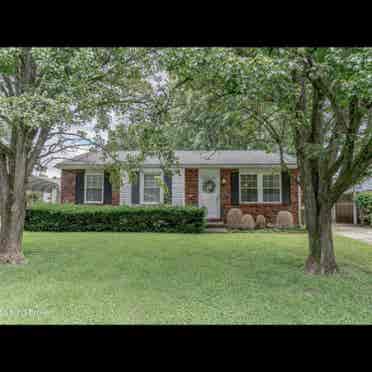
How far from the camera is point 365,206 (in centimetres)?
1250

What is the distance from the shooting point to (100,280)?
14.3 ft

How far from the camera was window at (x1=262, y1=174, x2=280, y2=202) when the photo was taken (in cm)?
1196

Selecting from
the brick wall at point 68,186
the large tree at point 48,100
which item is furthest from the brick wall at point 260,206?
the brick wall at point 68,186

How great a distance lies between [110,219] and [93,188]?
243 cm

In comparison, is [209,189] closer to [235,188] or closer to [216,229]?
[235,188]

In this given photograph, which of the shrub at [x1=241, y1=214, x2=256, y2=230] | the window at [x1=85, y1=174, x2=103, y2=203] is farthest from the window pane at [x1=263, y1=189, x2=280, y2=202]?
the window at [x1=85, y1=174, x2=103, y2=203]

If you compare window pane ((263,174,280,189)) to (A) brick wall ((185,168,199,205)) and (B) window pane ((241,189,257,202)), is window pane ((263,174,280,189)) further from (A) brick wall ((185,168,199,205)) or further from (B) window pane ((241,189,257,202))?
(A) brick wall ((185,168,199,205))

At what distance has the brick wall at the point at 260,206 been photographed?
1191 centimetres

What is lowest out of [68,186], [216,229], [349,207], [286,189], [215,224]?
[216,229]

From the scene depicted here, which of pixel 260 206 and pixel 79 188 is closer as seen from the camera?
pixel 260 206

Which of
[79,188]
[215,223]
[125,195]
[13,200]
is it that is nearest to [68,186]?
[79,188]

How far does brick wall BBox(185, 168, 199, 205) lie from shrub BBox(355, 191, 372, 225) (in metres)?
7.47
